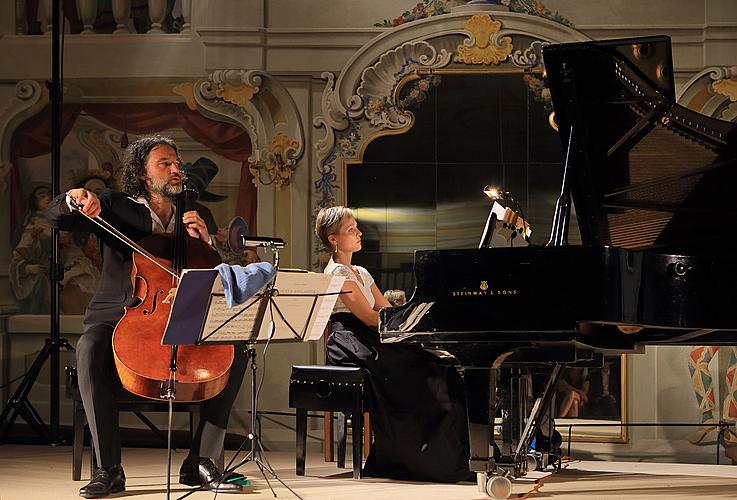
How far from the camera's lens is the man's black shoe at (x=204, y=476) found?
4.70m

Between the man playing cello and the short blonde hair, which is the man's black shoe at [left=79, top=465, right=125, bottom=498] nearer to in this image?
the man playing cello

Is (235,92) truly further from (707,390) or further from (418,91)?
(707,390)

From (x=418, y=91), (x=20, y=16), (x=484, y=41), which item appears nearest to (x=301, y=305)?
(x=418, y=91)

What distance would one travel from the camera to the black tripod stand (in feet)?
21.7

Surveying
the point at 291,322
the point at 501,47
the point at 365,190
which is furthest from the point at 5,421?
the point at 501,47

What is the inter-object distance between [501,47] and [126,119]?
253cm

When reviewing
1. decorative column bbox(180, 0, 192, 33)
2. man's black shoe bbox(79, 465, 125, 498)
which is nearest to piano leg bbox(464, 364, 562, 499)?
man's black shoe bbox(79, 465, 125, 498)

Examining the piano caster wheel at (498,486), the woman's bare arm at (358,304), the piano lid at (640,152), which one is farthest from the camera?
the woman's bare arm at (358,304)

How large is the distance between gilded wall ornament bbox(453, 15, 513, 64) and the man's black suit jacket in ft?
9.46

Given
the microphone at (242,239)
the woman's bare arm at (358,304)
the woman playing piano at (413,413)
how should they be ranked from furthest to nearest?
the woman's bare arm at (358,304)
the woman playing piano at (413,413)
the microphone at (242,239)

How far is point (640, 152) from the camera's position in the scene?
15.1 feet

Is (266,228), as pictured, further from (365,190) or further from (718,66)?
(718,66)

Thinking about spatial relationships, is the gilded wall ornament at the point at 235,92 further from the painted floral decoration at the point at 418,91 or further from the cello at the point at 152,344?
the cello at the point at 152,344

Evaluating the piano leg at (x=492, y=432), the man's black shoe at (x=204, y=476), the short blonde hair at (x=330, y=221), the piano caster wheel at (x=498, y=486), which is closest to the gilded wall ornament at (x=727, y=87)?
the short blonde hair at (x=330, y=221)
